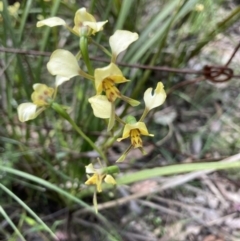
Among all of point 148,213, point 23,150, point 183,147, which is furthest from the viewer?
point 183,147

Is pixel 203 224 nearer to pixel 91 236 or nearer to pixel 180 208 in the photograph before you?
pixel 180 208

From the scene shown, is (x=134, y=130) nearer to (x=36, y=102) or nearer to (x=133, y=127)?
(x=133, y=127)

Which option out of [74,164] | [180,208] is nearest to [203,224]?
[180,208]

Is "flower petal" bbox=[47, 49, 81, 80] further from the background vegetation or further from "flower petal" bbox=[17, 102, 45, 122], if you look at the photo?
the background vegetation

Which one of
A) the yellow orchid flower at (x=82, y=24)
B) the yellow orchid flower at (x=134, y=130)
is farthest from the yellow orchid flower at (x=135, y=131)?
the yellow orchid flower at (x=82, y=24)

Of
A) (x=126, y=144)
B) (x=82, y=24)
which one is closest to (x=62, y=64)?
(x=82, y=24)

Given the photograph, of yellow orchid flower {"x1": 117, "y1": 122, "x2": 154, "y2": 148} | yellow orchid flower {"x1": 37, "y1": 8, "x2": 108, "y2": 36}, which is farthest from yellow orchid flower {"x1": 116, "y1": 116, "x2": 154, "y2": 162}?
yellow orchid flower {"x1": 37, "y1": 8, "x2": 108, "y2": 36}

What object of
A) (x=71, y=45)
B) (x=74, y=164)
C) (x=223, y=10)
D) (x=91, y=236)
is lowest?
(x=91, y=236)
